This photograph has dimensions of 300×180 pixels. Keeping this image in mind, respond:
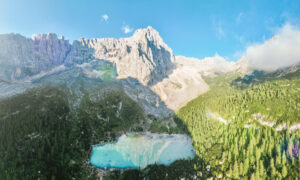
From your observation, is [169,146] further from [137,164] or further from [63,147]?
[63,147]

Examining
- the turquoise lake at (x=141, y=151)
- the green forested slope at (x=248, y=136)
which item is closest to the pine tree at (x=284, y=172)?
the green forested slope at (x=248, y=136)

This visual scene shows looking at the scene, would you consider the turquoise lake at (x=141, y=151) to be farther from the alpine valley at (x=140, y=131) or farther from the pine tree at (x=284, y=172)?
the pine tree at (x=284, y=172)

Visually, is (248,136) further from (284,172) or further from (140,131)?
(140,131)

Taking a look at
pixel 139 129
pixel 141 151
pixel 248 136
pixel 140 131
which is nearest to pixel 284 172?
pixel 248 136

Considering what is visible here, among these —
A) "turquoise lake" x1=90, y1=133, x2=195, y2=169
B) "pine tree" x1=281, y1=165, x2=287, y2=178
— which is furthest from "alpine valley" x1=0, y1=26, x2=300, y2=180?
"turquoise lake" x1=90, y1=133, x2=195, y2=169

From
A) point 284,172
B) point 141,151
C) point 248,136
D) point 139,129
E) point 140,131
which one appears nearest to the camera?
point 284,172

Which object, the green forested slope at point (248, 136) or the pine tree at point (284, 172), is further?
the green forested slope at point (248, 136)
